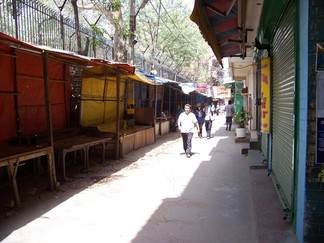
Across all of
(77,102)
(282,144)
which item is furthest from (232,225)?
(77,102)

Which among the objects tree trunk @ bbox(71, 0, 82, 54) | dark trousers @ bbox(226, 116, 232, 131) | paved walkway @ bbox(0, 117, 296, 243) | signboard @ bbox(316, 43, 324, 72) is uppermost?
tree trunk @ bbox(71, 0, 82, 54)

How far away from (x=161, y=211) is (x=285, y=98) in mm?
2648

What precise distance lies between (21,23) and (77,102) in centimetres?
316

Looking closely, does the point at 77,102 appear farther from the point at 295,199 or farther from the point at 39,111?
the point at 295,199

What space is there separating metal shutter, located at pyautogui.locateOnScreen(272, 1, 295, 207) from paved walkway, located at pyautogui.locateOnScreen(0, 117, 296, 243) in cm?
50

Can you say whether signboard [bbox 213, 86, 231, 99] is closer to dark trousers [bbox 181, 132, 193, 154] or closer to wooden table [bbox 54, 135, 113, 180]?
dark trousers [bbox 181, 132, 193, 154]

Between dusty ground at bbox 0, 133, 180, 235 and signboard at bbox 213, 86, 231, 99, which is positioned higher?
signboard at bbox 213, 86, 231, 99

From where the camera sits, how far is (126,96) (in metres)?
14.4

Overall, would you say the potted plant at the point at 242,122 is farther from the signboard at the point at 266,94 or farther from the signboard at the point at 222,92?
the signboard at the point at 222,92

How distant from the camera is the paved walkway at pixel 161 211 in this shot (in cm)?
455

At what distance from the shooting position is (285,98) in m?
5.28

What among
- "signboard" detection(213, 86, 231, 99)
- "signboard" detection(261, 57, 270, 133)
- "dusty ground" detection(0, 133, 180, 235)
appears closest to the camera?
"dusty ground" detection(0, 133, 180, 235)

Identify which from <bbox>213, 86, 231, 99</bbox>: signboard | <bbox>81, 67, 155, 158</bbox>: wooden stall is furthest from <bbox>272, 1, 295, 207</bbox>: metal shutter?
<bbox>213, 86, 231, 99</bbox>: signboard

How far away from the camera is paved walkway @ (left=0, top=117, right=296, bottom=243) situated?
4.55 meters
